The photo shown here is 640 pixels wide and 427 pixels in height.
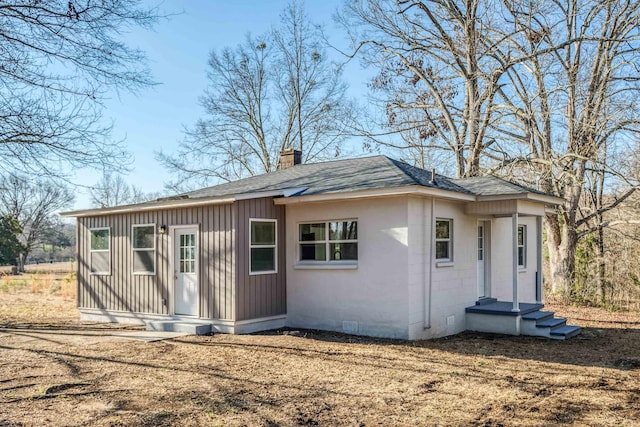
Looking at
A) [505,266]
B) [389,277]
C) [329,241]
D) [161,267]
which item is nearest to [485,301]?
[505,266]

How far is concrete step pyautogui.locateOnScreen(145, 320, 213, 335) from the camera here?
1051cm

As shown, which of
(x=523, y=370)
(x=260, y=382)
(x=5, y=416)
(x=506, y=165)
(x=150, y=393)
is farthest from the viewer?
(x=506, y=165)

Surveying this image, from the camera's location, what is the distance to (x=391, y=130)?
833 inches

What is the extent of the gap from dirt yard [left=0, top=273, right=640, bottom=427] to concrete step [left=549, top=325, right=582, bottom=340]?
238mm

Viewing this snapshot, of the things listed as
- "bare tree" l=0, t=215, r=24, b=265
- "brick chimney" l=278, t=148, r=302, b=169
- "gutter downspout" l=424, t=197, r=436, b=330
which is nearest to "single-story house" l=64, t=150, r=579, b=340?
"gutter downspout" l=424, t=197, r=436, b=330

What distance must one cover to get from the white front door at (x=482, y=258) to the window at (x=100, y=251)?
907 centimetres

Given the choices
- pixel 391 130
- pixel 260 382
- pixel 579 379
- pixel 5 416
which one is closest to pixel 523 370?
pixel 579 379

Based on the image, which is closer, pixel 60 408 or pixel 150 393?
pixel 60 408

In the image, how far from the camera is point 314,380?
270 inches

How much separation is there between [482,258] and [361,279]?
386 cm

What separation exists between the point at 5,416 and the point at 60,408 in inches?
20.0

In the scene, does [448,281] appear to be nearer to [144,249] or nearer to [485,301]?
[485,301]

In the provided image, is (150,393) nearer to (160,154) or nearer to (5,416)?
(5,416)

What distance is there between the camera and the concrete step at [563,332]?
34.3 ft
